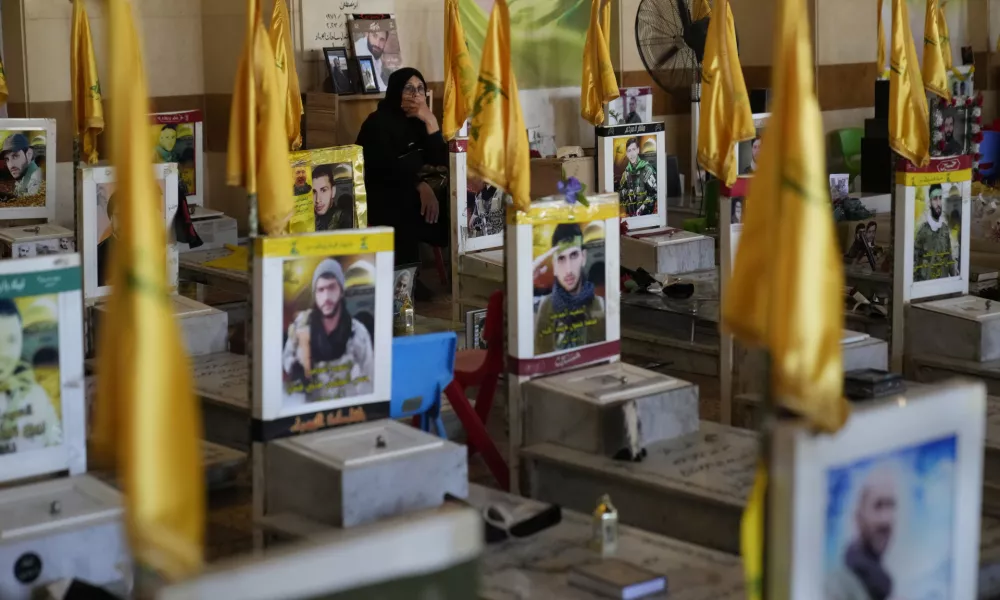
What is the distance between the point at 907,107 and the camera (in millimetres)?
6504

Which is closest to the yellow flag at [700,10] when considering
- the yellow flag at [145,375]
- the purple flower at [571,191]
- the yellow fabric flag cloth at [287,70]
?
the yellow fabric flag cloth at [287,70]

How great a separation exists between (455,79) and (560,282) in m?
3.90

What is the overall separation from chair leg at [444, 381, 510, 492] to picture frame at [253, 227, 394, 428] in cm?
96

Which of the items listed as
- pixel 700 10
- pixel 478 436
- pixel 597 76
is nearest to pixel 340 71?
pixel 597 76

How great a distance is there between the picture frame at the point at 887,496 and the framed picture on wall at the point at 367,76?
8.31 meters

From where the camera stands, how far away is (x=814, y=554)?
2547mm

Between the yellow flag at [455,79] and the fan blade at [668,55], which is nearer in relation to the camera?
the yellow flag at [455,79]

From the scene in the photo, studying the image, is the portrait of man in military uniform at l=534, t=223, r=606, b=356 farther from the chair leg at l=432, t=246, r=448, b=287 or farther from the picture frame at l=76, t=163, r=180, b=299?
the chair leg at l=432, t=246, r=448, b=287

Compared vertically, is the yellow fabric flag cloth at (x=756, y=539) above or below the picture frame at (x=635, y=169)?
below

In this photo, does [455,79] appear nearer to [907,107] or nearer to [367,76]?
[367,76]

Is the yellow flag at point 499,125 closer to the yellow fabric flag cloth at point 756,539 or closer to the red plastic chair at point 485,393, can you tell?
the red plastic chair at point 485,393

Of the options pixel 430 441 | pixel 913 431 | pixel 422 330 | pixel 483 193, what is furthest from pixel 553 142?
pixel 913 431

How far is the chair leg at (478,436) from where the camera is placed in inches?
221

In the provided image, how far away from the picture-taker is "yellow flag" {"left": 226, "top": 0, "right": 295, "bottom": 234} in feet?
14.5
